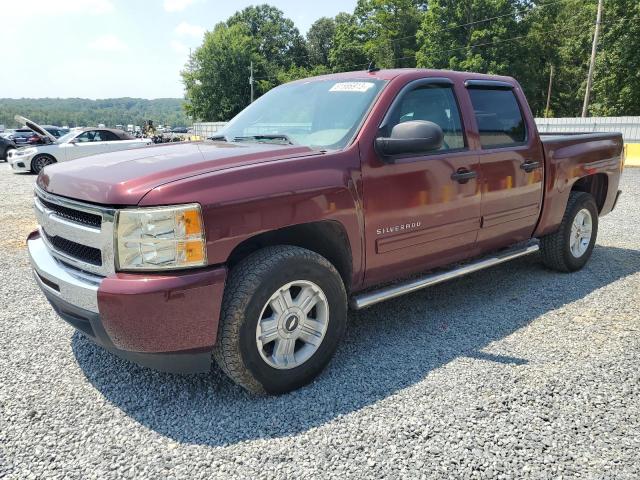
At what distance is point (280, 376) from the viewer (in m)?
2.84

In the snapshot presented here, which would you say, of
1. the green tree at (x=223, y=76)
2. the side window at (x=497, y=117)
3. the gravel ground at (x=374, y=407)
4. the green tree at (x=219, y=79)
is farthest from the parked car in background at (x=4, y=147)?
the green tree at (x=219, y=79)

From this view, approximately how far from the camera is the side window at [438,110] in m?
3.59

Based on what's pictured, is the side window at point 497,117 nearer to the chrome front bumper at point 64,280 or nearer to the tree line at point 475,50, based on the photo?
the chrome front bumper at point 64,280

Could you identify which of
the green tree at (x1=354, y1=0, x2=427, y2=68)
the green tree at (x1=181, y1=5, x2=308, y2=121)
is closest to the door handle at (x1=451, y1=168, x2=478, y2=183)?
the green tree at (x1=354, y1=0, x2=427, y2=68)

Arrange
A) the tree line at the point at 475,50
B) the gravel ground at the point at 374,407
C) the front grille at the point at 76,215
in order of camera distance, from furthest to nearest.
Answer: the tree line at the point at 475,50, the front grille at the point at 76,215, the gravel ground at the point at 374,407

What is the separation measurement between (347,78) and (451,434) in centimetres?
256

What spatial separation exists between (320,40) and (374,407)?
87966 millimetres

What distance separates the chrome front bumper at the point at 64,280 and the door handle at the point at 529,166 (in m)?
3.42

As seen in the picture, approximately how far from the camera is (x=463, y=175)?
12.1ft

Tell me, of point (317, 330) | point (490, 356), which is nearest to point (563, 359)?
point (490, 356)

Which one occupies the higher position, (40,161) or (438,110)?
(438,110)

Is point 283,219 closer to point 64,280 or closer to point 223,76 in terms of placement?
point 64,280

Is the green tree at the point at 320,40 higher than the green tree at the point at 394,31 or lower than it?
higher

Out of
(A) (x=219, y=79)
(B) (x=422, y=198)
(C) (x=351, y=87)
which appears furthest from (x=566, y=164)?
(A) (x=219, y=79)
